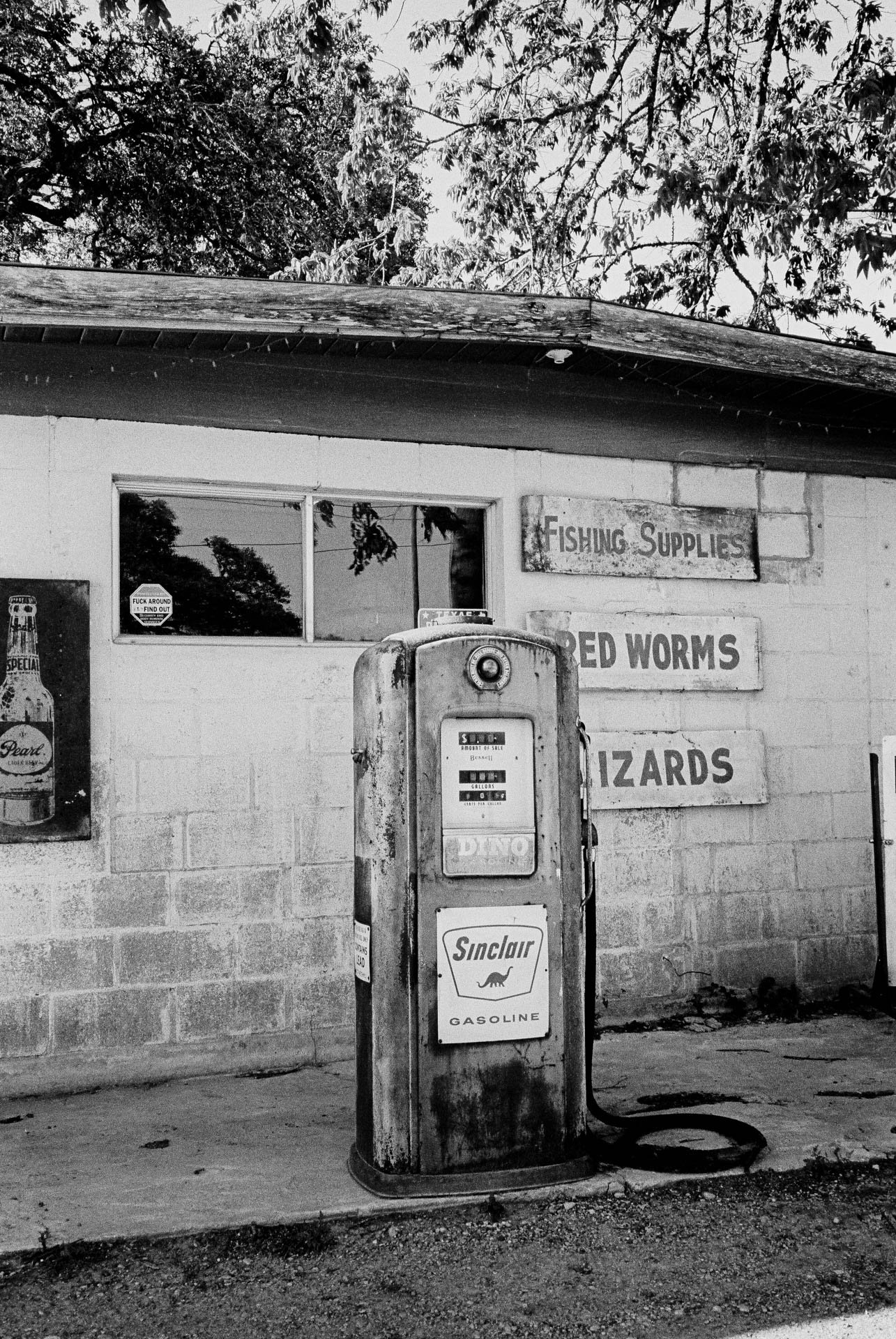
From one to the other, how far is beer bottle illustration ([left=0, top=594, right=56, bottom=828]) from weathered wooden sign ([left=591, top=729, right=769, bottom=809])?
2725 mm

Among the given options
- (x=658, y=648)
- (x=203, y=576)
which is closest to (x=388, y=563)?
(x=203, y=576)

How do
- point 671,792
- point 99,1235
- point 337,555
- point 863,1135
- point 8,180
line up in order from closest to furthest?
point 99,1235 → point 863,1135 → point 337,555 → point 671,792 → point 8,180

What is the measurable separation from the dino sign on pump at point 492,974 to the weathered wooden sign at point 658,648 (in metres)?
2.24

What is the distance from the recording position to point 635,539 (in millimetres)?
6395

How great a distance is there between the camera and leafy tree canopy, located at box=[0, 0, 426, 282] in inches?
573

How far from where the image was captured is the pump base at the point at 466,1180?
3.90m

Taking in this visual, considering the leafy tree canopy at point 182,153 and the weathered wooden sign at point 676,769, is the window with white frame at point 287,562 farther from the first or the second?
the leafy tree canopy at point 182,153

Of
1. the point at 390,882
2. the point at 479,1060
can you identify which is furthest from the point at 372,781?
the point at 479,1060

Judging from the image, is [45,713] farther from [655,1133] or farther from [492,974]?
[655,1133]

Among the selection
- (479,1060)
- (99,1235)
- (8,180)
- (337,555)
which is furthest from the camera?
(8,180)

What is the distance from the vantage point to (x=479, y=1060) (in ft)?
13.1

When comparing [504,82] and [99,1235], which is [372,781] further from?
[504,82]

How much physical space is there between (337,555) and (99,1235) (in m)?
3.31

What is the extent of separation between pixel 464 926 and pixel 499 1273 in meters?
1.06
